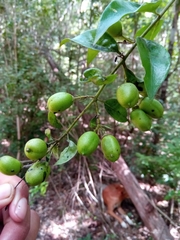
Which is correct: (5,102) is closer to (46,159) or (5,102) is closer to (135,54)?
(135,54)

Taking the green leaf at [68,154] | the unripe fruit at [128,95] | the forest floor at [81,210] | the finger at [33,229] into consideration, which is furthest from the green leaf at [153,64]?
the forest floor at [81,210]

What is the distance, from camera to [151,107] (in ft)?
1.15

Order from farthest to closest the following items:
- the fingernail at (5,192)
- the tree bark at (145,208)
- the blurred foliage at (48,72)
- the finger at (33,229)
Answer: the blurred foliage at (48,72)
the tree bark at (145,208)
the finger at (33,229)
the fingernail at (5,192)

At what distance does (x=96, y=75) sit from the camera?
335mm

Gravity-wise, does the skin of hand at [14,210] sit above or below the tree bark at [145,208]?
above

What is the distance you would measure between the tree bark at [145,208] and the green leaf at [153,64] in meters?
1.35

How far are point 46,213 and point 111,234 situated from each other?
1.94ft

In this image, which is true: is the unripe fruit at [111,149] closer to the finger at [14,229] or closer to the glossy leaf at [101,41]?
the glossy leaf at [101,41]

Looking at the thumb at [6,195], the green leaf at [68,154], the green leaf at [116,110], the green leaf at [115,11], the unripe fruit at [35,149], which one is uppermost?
the green leaf at [115,11]

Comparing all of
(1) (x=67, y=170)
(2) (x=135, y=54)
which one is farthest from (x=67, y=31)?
(1) (x=67, y=170)

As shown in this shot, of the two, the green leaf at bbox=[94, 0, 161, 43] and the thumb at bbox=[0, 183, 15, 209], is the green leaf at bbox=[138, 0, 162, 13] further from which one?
the thumb at bbox=[0, 183, 15, 209]

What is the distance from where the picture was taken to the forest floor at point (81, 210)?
1782mm

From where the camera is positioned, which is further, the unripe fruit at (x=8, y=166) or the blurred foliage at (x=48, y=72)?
the blurred foliage at (x=48, y=72)

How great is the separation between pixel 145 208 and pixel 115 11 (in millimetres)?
1434
